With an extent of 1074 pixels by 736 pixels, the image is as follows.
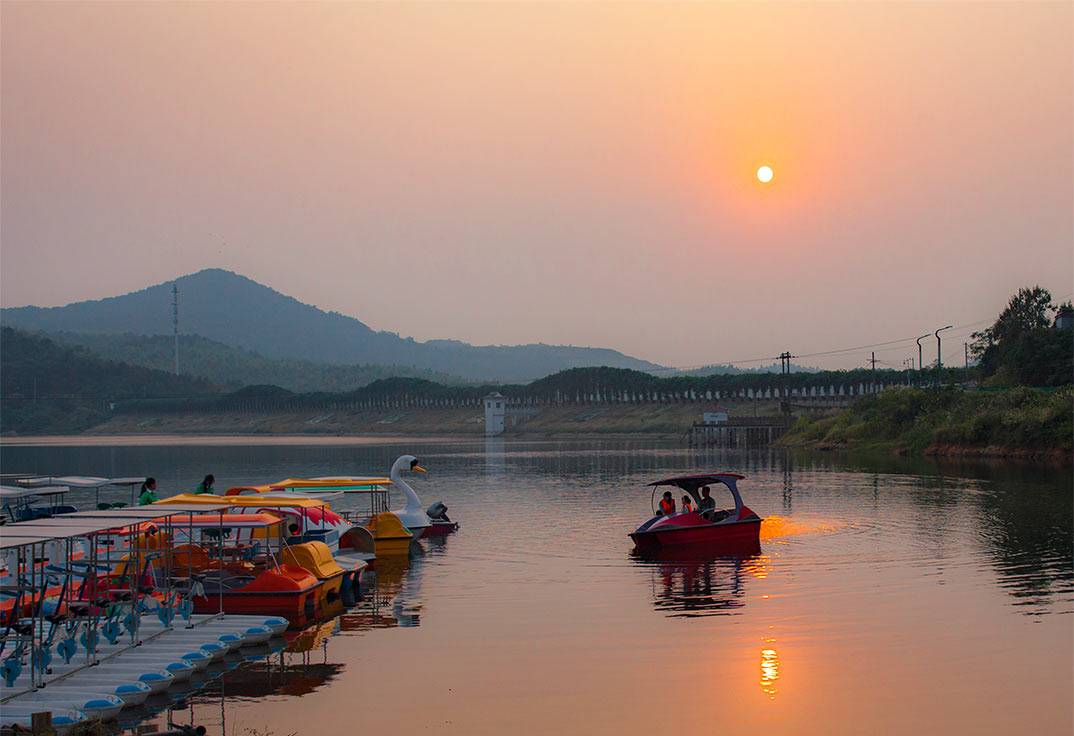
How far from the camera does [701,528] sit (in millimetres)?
40469

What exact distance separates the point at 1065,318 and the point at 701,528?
8817 centimetres

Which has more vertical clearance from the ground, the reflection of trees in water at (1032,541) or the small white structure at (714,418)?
the small white structure at (714,418)

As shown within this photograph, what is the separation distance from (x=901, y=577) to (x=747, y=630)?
9.43 m

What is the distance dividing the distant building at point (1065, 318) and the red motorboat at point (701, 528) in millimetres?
84317

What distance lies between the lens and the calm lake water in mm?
19531

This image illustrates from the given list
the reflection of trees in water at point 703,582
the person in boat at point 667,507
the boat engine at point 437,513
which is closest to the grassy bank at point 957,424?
the person in boat at point 667,507

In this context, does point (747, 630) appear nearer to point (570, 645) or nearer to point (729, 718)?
point (570, 645)

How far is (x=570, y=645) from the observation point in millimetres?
25078

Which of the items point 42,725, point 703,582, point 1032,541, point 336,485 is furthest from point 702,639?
point 336,485

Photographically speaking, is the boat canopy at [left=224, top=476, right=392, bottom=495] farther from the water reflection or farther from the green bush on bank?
the green bush on bank

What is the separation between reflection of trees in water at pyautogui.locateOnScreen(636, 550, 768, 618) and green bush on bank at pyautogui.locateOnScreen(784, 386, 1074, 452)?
163ft

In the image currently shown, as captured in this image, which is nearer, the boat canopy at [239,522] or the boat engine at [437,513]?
the boat canopy at [239,522]

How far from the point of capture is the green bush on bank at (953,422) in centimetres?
8206

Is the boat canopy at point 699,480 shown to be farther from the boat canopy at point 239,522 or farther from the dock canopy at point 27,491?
the dock canopy at point 27,491
